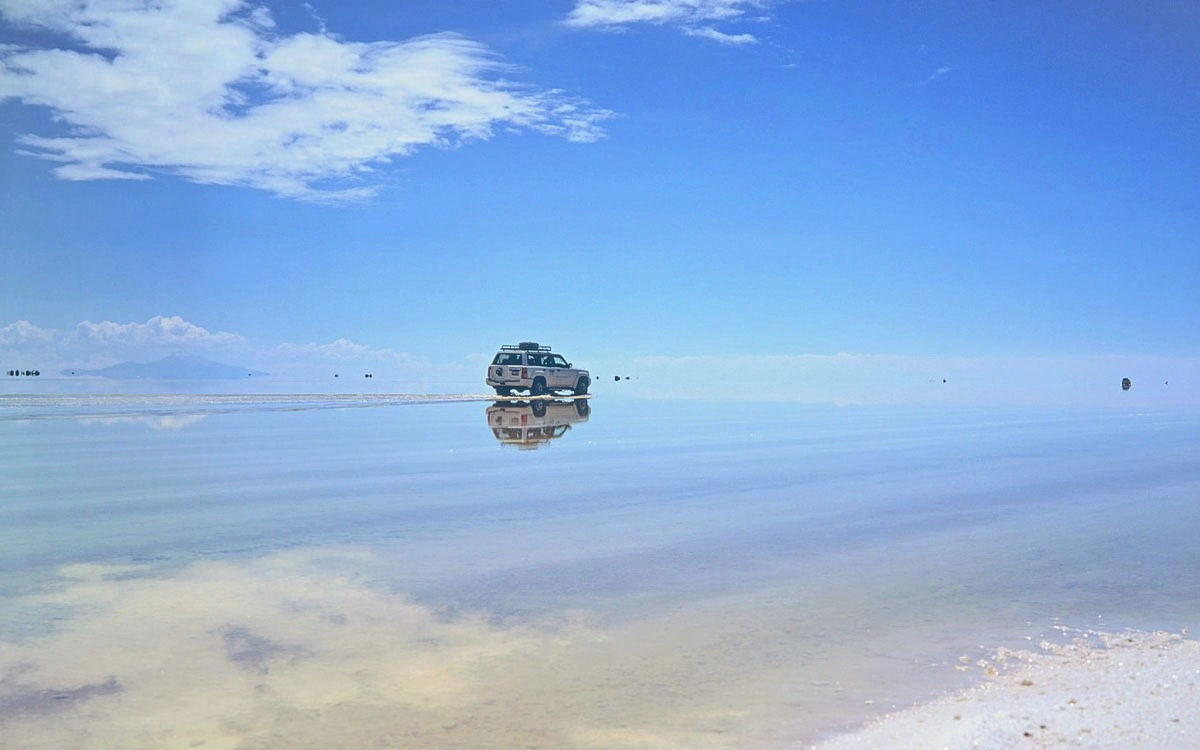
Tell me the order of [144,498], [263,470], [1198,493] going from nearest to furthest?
[144,498]
[1198,493]
[263,470]

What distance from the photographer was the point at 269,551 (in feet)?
35.3

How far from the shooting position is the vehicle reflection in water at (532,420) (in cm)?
2656

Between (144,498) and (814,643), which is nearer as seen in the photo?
(814,643)

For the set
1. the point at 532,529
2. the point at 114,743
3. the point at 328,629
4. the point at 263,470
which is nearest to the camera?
the point at 114,743

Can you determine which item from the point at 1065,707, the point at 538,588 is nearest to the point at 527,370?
the point at 538,588

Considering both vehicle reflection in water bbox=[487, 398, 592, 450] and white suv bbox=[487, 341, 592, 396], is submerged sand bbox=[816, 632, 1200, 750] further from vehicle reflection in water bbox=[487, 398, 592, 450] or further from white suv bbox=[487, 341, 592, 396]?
white suv bbox=[487, 341, 592, 396]

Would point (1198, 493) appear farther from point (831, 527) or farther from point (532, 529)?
point (532, 529)

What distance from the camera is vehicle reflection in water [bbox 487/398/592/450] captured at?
26.6 m

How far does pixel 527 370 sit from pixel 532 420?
50.2 feet

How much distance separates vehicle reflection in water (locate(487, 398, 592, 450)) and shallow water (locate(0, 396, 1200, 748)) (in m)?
6.13

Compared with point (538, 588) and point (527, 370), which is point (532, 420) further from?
point (538, 588)

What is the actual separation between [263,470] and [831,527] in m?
11.4

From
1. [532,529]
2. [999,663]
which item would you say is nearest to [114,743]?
[999,663]

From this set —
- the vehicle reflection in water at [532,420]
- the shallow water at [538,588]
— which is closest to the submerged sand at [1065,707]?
the shallow water at [538,588]
